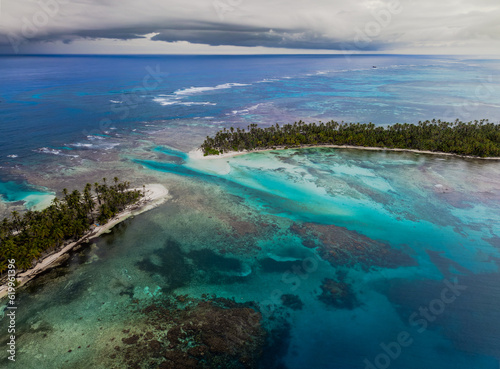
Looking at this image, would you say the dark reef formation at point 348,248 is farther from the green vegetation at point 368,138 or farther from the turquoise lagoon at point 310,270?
the green vegetation at point 368,138

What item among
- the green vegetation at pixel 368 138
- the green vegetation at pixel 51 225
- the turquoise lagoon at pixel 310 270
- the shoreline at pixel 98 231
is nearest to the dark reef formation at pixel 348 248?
the turquoise lagoon at pixel 310 270

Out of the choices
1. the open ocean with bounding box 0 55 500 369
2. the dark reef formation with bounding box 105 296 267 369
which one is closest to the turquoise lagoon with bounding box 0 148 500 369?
the open ocean with bounding box 0 55 500 369

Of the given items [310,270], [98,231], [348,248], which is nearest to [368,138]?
[348,248]

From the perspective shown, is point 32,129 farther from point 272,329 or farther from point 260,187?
point 272,329

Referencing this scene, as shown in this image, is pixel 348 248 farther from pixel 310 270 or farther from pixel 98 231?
pixel 98 231

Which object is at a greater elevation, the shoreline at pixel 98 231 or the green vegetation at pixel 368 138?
the green vegetation at pixel 368 138

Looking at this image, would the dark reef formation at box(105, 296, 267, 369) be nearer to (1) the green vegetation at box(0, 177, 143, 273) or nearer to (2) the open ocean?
(2) the open ocean
